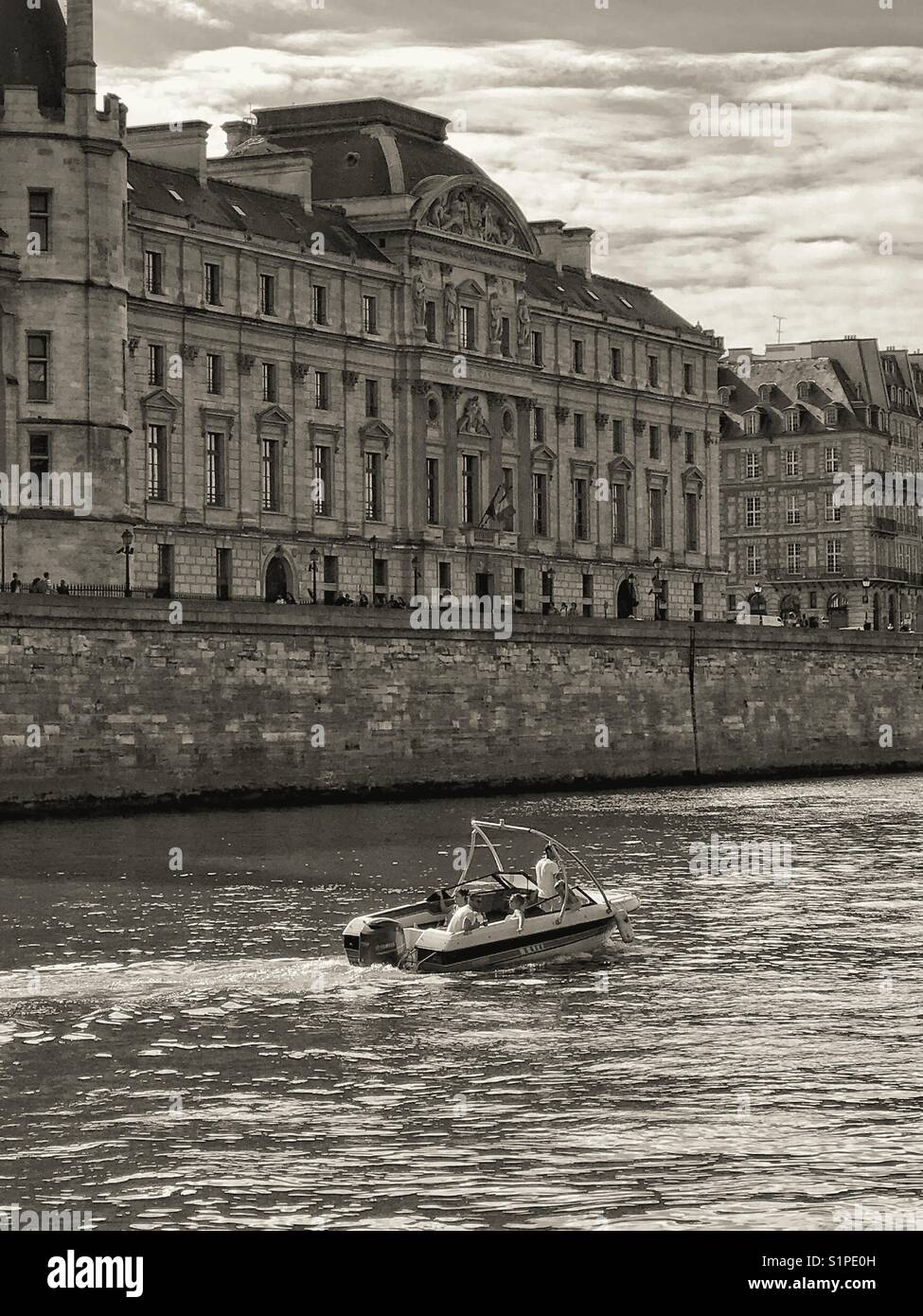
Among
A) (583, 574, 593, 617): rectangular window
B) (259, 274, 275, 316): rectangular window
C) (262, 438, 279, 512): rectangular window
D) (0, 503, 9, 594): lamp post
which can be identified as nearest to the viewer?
(0, 503, 9, 594): lamp post

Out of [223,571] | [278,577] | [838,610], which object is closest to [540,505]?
[278,577]

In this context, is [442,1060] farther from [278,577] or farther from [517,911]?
[278,577]

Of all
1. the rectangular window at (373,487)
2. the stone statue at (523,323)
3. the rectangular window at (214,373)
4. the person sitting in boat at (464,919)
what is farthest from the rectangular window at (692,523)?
the person sitting in boat at (464,919)

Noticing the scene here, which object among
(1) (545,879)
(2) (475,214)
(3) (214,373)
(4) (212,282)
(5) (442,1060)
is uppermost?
(2) (475,214)

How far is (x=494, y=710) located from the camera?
7625cm

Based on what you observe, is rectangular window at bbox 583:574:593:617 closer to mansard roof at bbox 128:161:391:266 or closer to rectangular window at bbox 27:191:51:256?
mansard roof at bbox 128:161:391:266

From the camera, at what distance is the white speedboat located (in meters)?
33.6

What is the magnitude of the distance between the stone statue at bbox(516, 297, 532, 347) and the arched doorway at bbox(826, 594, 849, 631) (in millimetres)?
40377

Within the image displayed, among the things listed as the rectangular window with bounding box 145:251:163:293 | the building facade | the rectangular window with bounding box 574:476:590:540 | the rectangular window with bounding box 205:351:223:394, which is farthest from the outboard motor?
the building facade

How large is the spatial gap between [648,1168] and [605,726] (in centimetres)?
5844

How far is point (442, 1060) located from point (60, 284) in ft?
160

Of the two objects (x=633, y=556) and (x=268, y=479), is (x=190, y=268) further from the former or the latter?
(x=633, y=556)

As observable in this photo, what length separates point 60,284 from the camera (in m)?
72.9
